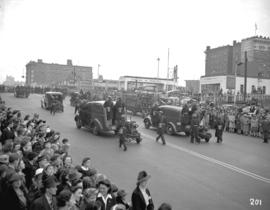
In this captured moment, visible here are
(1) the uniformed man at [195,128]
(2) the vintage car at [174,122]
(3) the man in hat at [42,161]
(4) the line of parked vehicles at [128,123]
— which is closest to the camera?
(3) the man in hat at [42,161]

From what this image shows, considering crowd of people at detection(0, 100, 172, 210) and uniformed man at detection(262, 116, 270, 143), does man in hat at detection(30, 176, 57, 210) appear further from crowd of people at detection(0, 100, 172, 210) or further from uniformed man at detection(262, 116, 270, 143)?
uniformed man at detection(262, 116, 270, 143)

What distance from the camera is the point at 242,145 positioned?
712 inches

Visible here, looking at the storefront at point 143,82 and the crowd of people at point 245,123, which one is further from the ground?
the storefront at point 143,82

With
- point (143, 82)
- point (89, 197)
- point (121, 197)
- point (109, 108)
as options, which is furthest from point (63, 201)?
point (143, 82)

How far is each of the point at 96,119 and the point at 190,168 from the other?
26.6 ft

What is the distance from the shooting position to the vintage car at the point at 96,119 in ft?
60.5

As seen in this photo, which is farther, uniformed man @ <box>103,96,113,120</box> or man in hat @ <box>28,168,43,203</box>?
uniformed man @ <box>103,96,113,120</box>

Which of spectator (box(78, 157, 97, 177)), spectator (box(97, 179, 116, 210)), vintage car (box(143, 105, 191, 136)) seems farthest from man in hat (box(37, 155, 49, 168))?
vintage car (box(143, 105, 191, 136))

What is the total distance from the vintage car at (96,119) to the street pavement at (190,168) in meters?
0.51

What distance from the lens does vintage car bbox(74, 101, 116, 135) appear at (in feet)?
60.5

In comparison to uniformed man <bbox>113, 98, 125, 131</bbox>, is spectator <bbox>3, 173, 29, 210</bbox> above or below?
below

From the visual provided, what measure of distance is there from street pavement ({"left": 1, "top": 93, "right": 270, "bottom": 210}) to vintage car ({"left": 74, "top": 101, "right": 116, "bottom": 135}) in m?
0.51

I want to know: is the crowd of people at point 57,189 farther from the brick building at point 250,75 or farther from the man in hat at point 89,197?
the brick building at point 250,75

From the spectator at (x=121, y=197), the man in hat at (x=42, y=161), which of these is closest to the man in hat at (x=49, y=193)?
the spectator at (x=121, y=197)
